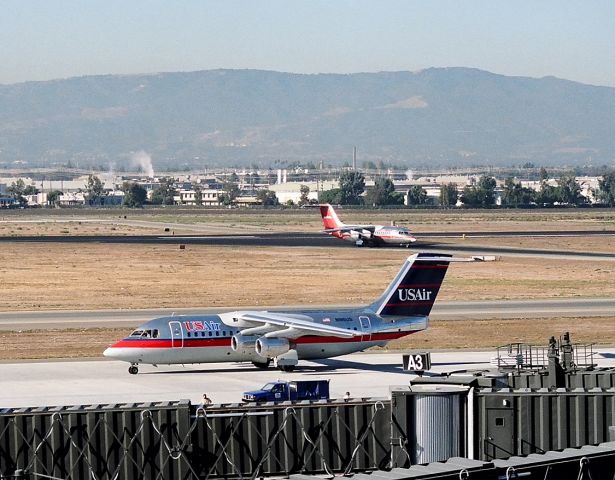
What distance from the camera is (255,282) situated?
103 meters

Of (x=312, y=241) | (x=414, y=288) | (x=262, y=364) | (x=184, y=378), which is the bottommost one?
(x=312, y=241)

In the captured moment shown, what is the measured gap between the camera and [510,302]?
3428 inches

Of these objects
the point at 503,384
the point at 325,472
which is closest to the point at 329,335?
the point at 503,384

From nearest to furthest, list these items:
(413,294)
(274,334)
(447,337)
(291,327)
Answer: (274,334)
(291,327)
(413,294)
(447,337)

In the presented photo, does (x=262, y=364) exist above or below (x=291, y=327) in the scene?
below

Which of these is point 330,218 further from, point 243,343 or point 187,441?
point 187,441

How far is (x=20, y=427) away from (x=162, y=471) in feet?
12.3

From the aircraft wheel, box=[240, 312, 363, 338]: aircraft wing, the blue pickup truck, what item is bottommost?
the aircraft wheel

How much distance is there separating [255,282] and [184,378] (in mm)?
47031

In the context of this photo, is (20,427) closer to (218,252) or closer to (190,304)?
(190,304)

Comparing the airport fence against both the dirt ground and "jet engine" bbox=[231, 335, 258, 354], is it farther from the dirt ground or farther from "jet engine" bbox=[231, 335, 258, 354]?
the dirt ground

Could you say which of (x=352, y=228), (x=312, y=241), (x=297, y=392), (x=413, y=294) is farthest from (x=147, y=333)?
(x=312, y=241)

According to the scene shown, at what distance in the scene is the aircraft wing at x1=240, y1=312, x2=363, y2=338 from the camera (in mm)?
58312

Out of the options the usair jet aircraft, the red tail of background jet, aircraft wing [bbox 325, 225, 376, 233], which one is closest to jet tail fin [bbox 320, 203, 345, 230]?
the red tail of background jet
